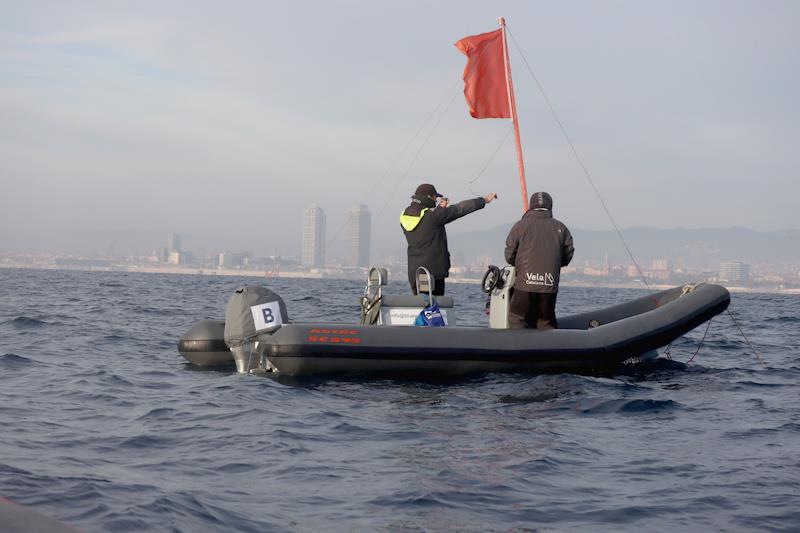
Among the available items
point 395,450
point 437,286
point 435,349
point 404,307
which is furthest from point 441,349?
point 395,450

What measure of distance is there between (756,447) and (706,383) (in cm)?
310

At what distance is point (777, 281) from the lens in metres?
189

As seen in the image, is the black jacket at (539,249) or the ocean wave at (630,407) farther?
the black jacket at (539,249)

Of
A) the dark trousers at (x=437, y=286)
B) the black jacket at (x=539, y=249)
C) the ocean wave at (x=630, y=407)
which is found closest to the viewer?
the ocean wave at (x=630, y=407)

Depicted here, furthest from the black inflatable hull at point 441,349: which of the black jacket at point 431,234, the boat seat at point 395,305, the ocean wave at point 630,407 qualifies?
the ocean wave at point 630,407

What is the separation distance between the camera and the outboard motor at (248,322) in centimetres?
847

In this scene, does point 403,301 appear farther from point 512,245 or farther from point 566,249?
point 566,249

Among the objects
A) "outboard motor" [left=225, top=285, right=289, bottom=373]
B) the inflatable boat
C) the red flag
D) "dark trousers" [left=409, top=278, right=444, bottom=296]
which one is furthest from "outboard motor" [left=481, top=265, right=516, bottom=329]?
the red flag

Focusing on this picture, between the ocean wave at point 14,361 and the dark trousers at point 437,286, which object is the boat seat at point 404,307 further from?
the ocean wave at point 14,361

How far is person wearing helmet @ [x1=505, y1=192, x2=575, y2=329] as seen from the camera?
887 cm

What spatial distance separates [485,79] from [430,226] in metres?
2.83

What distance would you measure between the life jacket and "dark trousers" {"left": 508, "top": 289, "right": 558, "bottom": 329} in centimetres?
136

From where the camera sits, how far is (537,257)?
8875 mm

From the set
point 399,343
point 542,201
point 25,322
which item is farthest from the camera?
point 25,322
